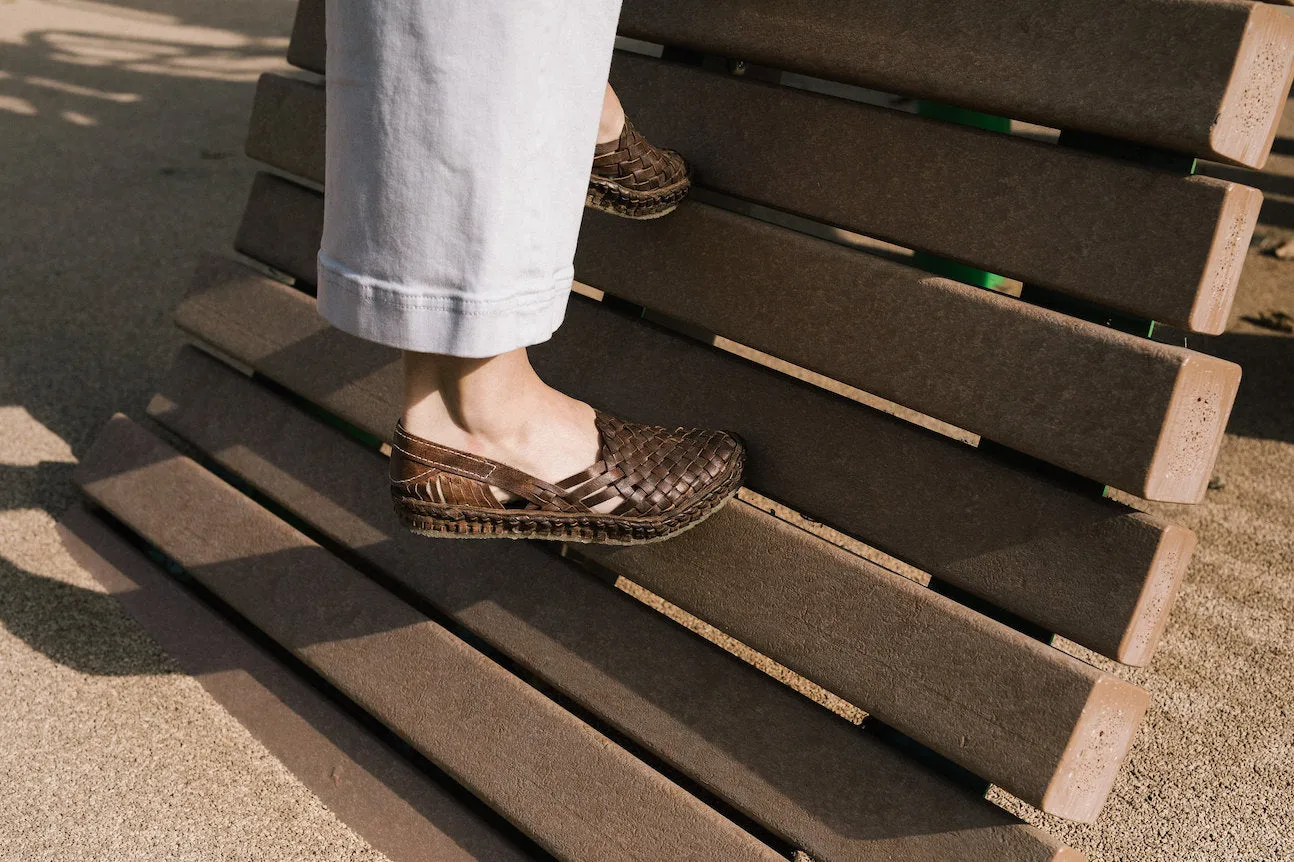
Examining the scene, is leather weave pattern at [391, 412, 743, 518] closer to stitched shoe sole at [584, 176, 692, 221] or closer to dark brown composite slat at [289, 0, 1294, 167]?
stitched shoe sole at [584, 176, 692, 221]

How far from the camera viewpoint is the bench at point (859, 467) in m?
1.19

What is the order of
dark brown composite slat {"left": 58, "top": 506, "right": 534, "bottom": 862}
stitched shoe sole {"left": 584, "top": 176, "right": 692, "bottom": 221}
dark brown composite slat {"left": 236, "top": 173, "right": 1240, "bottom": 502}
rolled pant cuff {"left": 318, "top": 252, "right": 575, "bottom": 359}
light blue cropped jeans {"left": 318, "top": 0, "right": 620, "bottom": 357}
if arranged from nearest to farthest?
light blue cropped jeans {"left": 318, "top": 0, "right": 620, "bottom": 357}
rolled pant cuff {"left": 318, "top": 252, "right": 575, "bottom": 359}
dark brown composite slat {"left": 236, "top": 173, "right": 1240, "bottom": 502}
stitched shoe sole {"left": 584, "top": 176, "right": 692, "bottom": 221}
dark brown composite slat {"left": 58, "top": 506, "right": 534, "bottom": 862}

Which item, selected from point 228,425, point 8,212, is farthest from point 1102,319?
point 8,212

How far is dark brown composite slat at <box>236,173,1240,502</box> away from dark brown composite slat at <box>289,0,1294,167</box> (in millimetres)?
217

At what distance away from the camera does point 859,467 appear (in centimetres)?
141

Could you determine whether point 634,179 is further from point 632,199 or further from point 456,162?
point 456,162

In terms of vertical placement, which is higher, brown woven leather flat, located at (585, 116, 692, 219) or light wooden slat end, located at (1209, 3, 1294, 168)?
light wooden slat end, located at (1209, 3, 1294, 168)

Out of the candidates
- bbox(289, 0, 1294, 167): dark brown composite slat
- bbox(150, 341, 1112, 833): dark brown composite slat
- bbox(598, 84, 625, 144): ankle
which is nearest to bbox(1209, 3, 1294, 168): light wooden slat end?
bbox(289, 0, 1294, 167): dark brown composite slat

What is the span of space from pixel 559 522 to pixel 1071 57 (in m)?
0.79

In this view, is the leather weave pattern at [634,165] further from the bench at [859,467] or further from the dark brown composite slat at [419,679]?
the dark brown composite slat at [419,679]

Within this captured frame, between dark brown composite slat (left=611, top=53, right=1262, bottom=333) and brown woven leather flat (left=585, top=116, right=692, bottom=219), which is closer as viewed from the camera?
dark brown composite slat (left=611, top=53, right=1262, bottom=333)

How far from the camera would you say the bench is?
1.19 m

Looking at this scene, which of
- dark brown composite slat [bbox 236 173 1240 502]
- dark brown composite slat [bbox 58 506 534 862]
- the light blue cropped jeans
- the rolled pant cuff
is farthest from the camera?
dark brown composite slat [bbox 58 506 534 862]

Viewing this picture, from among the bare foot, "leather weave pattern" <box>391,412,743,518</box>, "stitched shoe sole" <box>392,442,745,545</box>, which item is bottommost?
"stitched shoe sole" <box>392,442,745,545</box>
